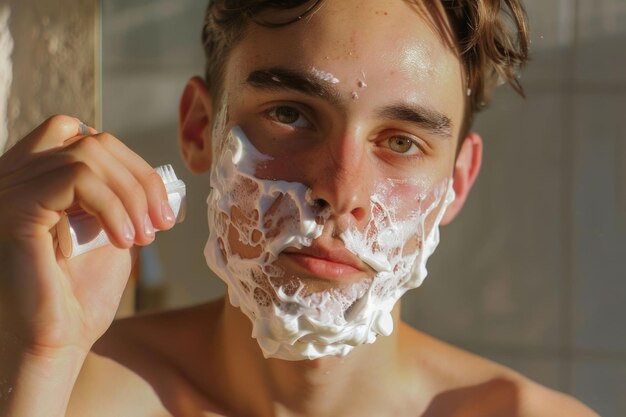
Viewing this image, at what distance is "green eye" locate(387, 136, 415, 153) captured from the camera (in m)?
1.05

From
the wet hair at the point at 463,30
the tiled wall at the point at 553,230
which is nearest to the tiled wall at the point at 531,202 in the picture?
the tiled wall at the point at 553,230

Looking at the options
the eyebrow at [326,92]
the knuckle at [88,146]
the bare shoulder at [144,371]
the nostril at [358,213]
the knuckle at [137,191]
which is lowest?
the bare shoulder at [144,371]

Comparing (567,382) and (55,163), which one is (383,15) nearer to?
(55,163)

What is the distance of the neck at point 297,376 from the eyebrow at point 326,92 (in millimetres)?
297

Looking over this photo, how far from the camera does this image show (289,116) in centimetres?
104

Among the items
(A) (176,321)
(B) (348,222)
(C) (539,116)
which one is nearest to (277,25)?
(B) (348,222)

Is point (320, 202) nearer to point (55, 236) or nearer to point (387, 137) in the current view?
point (387, 137)

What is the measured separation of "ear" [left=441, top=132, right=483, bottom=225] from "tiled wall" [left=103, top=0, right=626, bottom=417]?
35 centimetres

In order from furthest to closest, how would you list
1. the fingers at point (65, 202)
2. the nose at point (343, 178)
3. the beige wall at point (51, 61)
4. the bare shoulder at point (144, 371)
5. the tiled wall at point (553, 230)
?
1. the tiled wall at point (553, 230)
2. the beige wall at point (51, 61)
3. the bare shoulder at point (144, 371)
4. the nose at point (343, 178)
5. the fingers at point (65, 202)

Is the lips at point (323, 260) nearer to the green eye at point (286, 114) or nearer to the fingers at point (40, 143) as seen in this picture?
the green eye at point (286, 114)

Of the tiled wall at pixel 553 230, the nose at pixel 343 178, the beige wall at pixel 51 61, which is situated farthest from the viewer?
the tiled wall at pixel 553 230

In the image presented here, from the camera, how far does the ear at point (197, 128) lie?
48.3 inches

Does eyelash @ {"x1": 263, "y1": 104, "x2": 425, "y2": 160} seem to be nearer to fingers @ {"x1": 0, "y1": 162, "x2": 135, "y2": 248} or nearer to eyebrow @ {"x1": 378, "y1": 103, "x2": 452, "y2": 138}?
eyebrow @ {"x1": 378, "y1": 103, "x2": 452, "y2": 138}


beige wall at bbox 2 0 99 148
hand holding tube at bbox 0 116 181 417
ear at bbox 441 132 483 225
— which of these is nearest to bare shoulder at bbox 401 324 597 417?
ear at bbox 441 132 483 225
